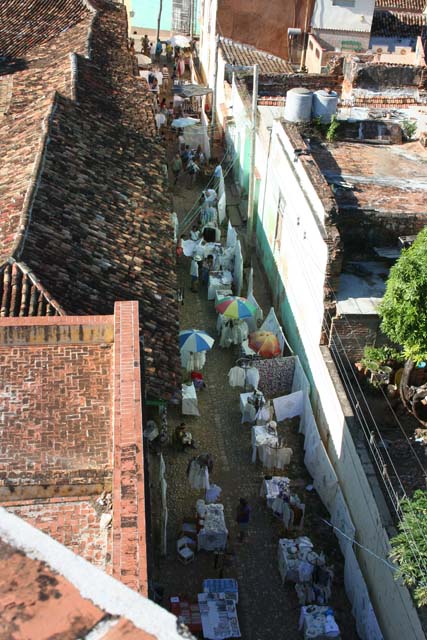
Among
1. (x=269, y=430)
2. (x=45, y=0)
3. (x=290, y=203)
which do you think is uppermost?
(x=45, y=0)

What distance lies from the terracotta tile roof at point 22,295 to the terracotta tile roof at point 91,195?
8.1 inches

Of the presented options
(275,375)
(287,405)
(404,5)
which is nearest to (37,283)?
(287,405)

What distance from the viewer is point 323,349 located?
1656cm

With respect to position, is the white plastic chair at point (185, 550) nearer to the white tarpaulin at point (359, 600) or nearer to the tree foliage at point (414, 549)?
the white tarpaulin at point (359, 600)

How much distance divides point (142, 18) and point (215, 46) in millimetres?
13874

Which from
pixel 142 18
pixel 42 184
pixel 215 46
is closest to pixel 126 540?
pixel 42 184

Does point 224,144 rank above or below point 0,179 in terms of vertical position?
below

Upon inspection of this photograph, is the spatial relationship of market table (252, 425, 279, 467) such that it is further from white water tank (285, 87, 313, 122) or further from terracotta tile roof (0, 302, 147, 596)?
white water tank (285, 87, 313, 122)

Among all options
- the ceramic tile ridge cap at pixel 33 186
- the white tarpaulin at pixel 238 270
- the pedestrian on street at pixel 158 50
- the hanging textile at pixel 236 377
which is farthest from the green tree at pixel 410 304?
the pedestrian on street at pixel 158 50

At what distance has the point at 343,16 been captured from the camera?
34.0 metres

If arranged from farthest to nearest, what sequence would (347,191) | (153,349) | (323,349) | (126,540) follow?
(347,191) → (323,349) → (153,349) → (126,540)

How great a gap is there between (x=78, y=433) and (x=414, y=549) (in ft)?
16.5

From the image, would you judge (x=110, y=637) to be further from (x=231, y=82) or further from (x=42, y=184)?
(x=231, y=82)

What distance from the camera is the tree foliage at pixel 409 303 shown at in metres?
13.9
